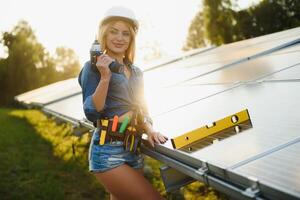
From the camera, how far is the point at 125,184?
302 centimetres

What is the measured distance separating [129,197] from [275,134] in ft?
4.10

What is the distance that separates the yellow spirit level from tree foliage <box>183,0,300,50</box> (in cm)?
3597

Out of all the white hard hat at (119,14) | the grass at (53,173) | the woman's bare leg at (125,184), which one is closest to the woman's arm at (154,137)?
the woman's bare leg at (125,184)

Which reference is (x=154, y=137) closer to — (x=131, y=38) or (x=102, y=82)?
(x=102, y=82)

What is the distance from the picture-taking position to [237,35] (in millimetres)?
38562

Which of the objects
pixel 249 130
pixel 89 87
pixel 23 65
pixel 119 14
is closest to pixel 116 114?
pixel 89 87

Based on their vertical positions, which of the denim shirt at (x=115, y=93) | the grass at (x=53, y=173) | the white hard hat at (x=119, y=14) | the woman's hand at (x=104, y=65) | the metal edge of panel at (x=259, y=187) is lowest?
the grass at (x=53, y=173)

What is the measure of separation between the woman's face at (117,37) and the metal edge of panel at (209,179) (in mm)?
927

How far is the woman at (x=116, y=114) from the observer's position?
2980 millimetres

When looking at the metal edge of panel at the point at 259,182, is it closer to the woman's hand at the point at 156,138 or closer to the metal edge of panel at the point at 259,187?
the metal edge of panel at the point at 259,187

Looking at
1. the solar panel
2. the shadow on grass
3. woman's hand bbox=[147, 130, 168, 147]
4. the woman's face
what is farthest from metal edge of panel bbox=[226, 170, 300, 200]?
the solar panel

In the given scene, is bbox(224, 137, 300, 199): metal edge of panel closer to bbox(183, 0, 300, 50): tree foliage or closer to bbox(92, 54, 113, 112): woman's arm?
bbox(92, 54, 113, 112): woman's arm

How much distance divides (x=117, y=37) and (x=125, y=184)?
1179mm

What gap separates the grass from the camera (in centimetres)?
633
